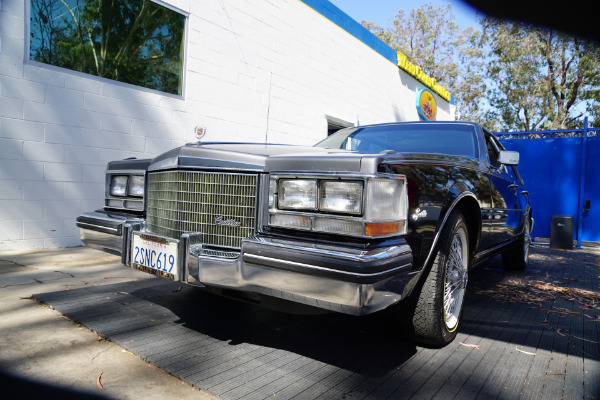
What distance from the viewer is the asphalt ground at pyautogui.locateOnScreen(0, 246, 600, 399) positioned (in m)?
1.87

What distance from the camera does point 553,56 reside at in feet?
67.3

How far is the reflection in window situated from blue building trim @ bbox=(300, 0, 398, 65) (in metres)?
3.63

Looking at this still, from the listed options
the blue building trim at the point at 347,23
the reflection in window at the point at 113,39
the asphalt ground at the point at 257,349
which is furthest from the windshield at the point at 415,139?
the blue building trim at the point at 347,23

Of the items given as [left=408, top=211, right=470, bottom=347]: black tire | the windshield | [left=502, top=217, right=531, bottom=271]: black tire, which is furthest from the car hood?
[left=502, top=217, right=531, bottom=271]: black tire

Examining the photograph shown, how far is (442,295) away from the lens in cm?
222

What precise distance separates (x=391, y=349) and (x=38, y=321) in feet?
7.32

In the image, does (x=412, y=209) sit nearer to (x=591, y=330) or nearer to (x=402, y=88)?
(x=591, y=330)

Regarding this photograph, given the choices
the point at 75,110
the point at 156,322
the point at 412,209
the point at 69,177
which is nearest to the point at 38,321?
the point at 156,322

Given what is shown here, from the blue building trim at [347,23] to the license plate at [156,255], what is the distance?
7399 mm

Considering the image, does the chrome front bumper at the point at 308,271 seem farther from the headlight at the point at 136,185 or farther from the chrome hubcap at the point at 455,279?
the headlight at the point at 136,185

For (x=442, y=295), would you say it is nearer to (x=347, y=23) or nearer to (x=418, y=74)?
(x=347, y=23)

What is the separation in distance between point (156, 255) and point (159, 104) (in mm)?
4148

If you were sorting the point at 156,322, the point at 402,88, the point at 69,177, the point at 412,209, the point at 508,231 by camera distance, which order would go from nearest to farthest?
the point at 412,209
the point at 156,322
the point at 508,231
the point at 69,177
the point at 402,88

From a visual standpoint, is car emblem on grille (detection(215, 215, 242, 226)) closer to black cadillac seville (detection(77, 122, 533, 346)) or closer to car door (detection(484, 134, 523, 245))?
black cadillac seville (detection(77, 122, 533, 346))
